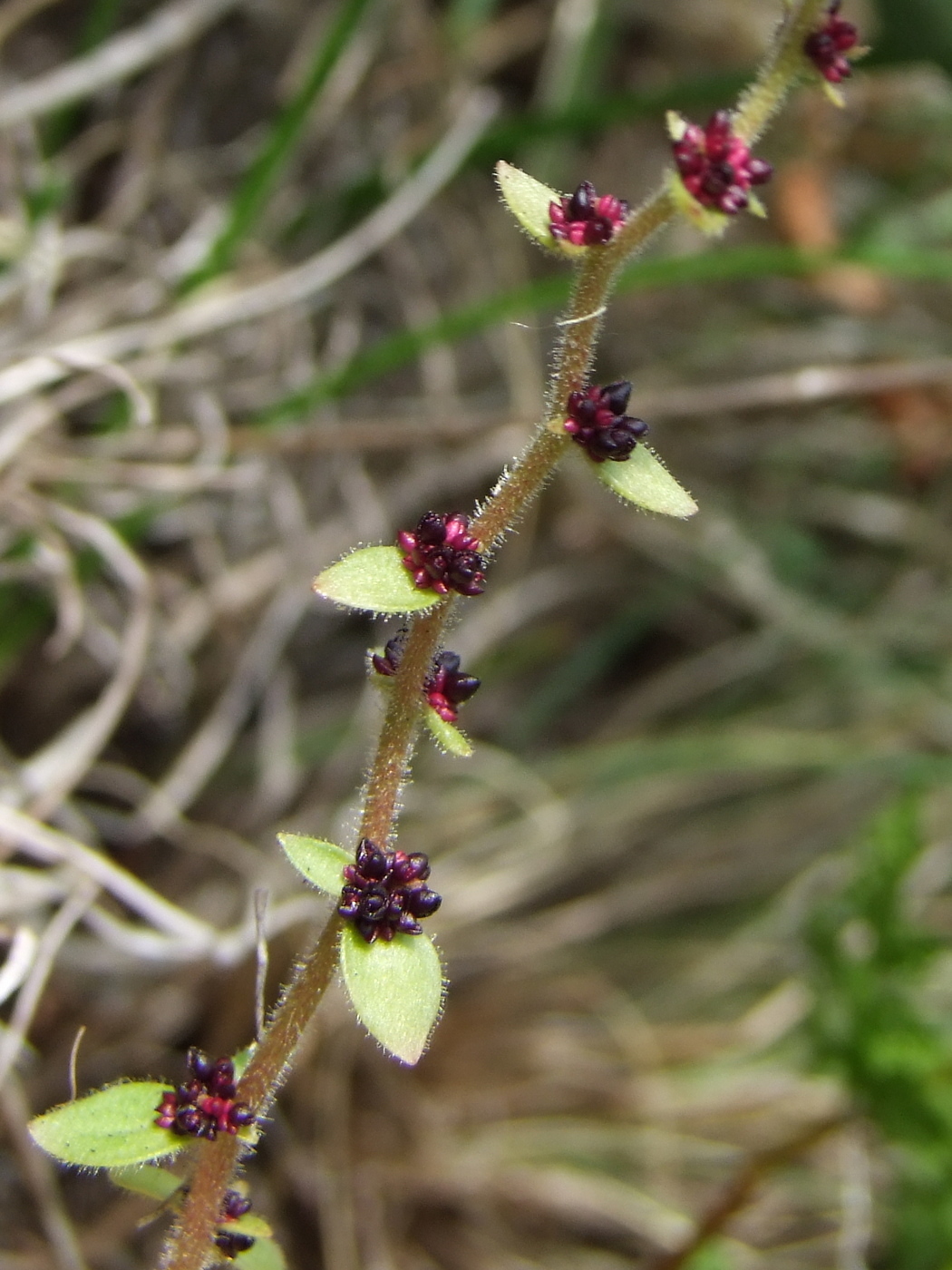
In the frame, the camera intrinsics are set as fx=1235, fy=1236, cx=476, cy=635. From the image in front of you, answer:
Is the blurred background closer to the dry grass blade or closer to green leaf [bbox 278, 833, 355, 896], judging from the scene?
the dry grass blade

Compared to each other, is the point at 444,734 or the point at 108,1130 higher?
the point at 444,734

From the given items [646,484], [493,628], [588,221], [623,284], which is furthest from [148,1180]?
[493,628]

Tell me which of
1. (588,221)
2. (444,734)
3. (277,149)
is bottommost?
(444,734)

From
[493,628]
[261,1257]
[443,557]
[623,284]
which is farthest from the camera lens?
[493,628]

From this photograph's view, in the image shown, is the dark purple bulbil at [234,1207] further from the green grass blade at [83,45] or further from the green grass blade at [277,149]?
the green grass blade at [83,45]

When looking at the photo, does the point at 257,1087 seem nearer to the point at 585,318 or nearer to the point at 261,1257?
the point at 261,1257

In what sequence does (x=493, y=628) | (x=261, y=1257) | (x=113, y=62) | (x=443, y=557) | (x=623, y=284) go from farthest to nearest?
(x=493, y=628) → (x=113, y=62) → (x=623, y=284) → (x=261, y=1257) → (x=443, y=557)

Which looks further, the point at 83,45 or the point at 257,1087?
the point at 83,45

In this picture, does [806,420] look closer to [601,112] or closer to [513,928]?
[601,112]
